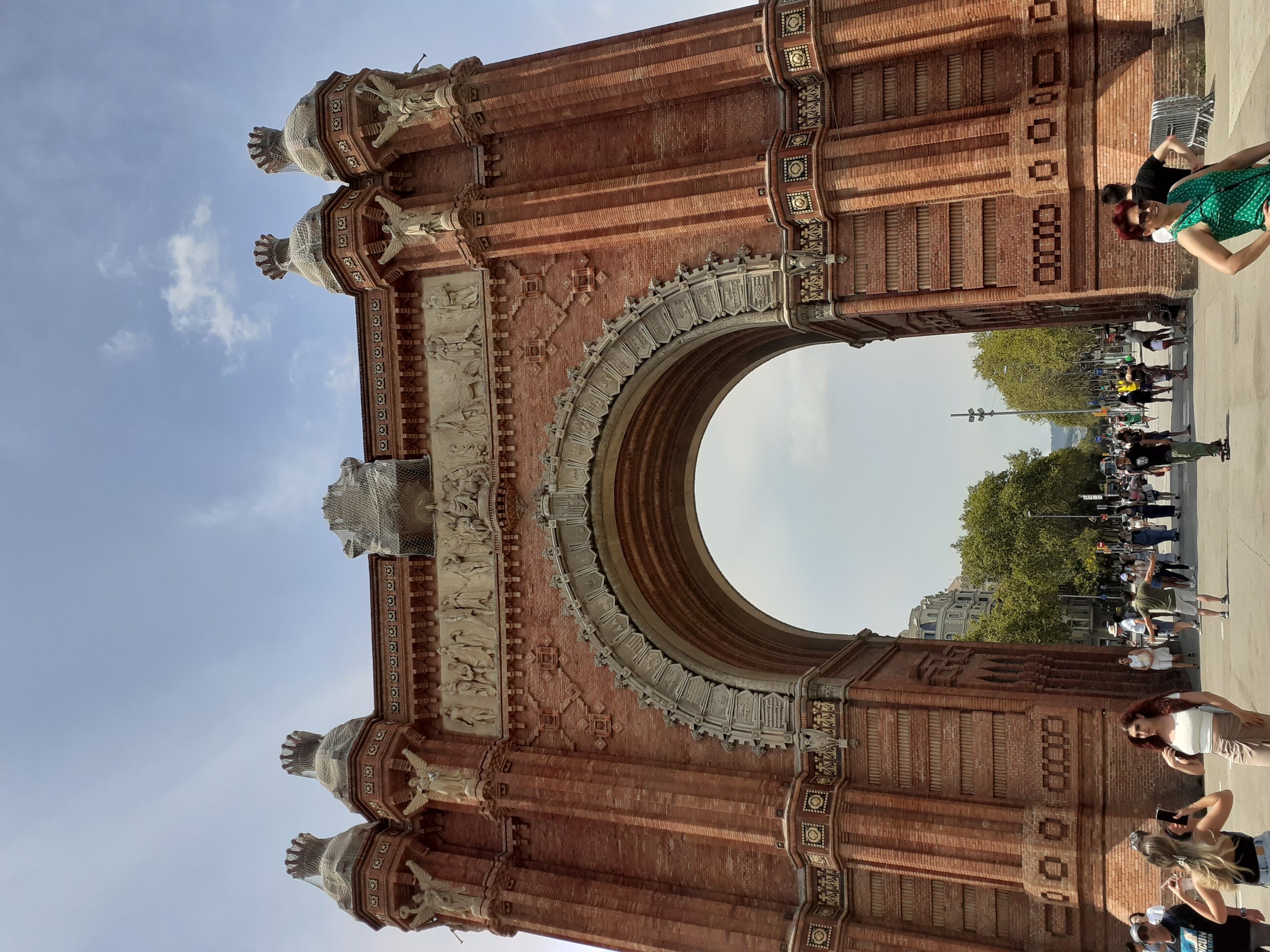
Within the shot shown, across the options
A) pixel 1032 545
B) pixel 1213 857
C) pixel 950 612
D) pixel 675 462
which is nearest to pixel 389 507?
pixel 675 462

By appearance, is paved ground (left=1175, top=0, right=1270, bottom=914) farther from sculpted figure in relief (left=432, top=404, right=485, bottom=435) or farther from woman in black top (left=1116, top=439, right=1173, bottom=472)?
sculpted figure in relief (left=432, top=404, right=485, bottom=435)

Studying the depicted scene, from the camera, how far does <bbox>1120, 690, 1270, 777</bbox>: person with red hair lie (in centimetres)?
470

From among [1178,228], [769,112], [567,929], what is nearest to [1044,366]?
[769,112]

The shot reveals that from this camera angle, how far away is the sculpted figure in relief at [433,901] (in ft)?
36.5

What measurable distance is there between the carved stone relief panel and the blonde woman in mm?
8290

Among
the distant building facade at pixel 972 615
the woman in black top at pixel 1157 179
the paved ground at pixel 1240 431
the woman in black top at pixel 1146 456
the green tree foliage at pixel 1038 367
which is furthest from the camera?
the distant building facade at pixel 972 615

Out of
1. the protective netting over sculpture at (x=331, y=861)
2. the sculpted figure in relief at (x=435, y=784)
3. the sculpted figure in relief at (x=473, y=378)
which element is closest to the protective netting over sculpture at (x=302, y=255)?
the sculpted figure in relief at (x=473, y=378)

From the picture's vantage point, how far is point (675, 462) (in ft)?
44.1

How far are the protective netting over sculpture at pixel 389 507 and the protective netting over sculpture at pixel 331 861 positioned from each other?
12.4ft

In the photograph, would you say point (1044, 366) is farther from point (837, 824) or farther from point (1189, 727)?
point (1189, 727)

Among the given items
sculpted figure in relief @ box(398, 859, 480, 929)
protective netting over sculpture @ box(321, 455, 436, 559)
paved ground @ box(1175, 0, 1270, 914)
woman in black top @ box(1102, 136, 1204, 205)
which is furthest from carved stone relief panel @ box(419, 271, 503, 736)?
woman in black top @ box(1102, 136, 1204, 205)

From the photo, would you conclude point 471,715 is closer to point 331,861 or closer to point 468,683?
point 468,683

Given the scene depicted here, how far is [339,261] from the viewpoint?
11500 millimetres

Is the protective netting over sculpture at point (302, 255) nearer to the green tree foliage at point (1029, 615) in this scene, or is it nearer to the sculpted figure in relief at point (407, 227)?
the sculpted figure in relief at point (407, 227)
